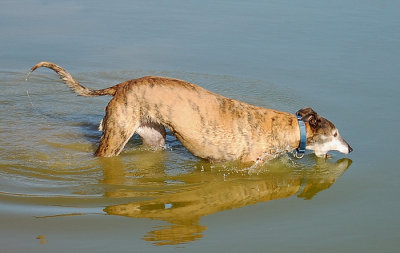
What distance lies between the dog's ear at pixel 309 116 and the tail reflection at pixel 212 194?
1.72ft

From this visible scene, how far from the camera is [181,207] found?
6293 mm

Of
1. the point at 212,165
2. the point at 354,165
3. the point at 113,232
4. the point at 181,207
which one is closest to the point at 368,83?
the point at 354,165

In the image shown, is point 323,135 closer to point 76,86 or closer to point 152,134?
point 152,134

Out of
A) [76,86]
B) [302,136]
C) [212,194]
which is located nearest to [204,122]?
[212,194]

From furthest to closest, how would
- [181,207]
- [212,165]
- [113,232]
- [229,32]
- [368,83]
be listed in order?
[229,32] < [368,83] < [212,165] < [181,207] < [113,232]

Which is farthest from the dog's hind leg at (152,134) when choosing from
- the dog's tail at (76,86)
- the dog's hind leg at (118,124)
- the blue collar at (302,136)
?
the blue collar at (302,136)

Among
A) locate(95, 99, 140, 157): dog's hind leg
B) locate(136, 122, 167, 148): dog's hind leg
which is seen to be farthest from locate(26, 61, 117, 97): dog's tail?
locate(136, 122, 167, 148): dog's hind leg

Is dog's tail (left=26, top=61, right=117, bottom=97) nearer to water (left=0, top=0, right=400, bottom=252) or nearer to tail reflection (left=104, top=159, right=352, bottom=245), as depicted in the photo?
water (left=0, top=0, right=400, bottom=252)

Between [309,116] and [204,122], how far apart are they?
122 centimetres

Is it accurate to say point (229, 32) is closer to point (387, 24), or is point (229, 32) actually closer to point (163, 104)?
point (387, 24)

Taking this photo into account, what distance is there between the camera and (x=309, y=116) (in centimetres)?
749

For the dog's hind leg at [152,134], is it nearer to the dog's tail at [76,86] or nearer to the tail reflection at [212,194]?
the dog's tail at [76,86]

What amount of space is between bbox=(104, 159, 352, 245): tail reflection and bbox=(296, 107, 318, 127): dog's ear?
52cm

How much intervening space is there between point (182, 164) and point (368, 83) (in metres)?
3.51
